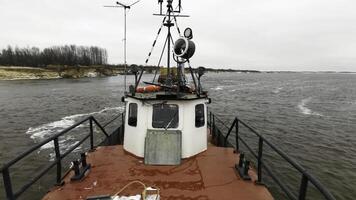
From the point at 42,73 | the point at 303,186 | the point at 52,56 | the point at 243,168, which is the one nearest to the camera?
the point at 303,186

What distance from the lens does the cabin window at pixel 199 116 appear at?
8.30 meters

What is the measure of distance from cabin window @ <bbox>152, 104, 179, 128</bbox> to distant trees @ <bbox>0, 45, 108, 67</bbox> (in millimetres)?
134622

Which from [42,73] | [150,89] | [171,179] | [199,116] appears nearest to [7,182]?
[171,179]

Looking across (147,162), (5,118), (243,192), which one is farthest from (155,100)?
(5,118)

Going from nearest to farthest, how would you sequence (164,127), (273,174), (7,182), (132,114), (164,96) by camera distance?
(7,182)
(273,174)
(164,96)
(164,127)
(132,114)

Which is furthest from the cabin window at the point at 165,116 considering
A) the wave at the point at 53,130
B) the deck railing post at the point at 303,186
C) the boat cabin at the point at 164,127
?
the wave at the point at 53,130

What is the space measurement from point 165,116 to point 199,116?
110cm

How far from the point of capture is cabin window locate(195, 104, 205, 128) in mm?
8297

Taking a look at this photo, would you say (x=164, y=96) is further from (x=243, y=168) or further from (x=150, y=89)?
(x=243, y=168)

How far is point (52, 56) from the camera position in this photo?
142 metres

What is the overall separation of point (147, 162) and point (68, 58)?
152 m

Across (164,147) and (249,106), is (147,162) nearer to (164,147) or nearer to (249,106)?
(164,147)

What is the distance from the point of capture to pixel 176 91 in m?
8.34

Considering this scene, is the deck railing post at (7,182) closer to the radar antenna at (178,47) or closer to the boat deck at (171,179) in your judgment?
the boat deck at (171,179)
